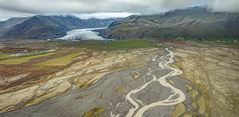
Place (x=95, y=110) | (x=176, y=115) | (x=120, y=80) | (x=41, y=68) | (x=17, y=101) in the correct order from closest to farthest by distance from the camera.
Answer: (x=176, y=115) → (x=95, y=110) → (x=17, y=101) → (x=120, y=80) → (x=41, y=68)

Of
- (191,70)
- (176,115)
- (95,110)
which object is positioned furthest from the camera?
(191,70)

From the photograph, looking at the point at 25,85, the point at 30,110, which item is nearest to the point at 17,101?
the point at 30,110

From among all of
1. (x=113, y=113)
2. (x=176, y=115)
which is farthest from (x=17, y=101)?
(x=176, y=115)

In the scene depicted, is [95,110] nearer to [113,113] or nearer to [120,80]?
[113,113]

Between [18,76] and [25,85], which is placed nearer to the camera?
[25,85]

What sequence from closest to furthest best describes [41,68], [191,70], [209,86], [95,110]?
[95,110] → [209,86] → [191,70] → [41,68]

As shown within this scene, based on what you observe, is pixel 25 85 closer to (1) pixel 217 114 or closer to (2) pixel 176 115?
(2) pixel 176 115

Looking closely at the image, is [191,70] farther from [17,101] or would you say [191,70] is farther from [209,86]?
[17,101]

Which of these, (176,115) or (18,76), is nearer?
(176,115)

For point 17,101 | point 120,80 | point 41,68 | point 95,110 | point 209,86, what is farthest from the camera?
point 41,68
